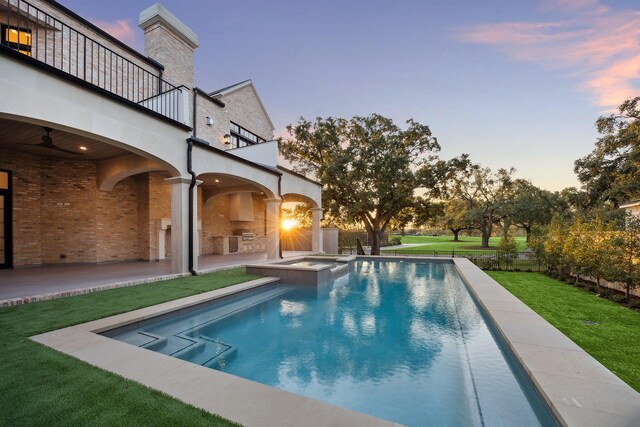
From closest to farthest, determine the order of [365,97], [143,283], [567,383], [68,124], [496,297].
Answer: [567,383] → [68,124] → [496,297] → [143,283] → [365,97]

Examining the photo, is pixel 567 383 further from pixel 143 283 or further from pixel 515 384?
pixel 143 283

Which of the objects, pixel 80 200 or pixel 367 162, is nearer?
pixel 80 200

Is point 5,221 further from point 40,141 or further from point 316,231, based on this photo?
point 316,231

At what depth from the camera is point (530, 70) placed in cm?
989

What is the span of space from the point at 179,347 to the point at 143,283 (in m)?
4.16

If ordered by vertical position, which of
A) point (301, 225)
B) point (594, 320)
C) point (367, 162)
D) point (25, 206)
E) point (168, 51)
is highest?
point (168, 51)

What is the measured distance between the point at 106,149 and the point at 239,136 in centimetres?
870

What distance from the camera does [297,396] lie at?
2.58 m

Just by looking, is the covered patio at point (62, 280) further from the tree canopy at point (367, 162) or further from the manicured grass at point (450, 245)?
the manicured grass at point (450, 245)

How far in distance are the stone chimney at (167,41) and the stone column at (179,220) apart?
23.9ft

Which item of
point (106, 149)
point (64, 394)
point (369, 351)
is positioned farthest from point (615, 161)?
point (106, 149)

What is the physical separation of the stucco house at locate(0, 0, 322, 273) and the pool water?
166 inches

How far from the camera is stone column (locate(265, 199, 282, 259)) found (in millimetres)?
13430

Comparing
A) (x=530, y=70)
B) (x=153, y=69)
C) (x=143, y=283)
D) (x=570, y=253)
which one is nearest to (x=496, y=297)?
(x=570, y=253)
